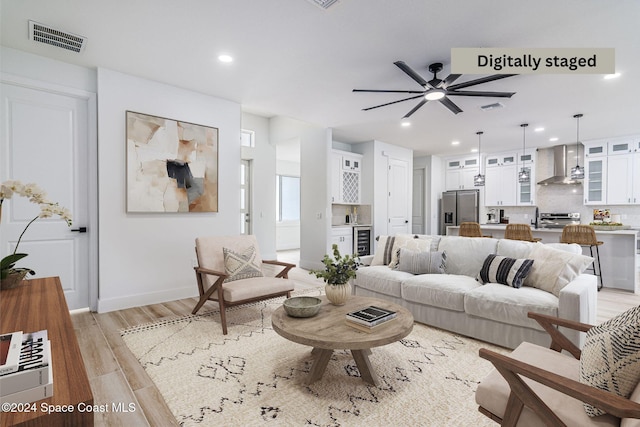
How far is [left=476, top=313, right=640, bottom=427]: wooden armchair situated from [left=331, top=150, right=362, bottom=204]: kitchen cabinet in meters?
4.85

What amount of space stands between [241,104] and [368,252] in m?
3.99

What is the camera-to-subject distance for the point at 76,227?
349 centimetres

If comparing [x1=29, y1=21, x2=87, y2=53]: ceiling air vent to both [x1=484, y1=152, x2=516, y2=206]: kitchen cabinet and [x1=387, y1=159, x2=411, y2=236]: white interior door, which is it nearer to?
[x1=387, y1=159, x2=411, y2=236]: white interior door

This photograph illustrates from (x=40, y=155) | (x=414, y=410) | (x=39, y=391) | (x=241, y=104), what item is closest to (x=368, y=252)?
(x=241, y=104)

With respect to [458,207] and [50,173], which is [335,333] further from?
[458,207]

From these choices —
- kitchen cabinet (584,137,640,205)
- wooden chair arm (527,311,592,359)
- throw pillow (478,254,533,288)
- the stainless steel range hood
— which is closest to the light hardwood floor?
throw pillow (478,254,533,288)

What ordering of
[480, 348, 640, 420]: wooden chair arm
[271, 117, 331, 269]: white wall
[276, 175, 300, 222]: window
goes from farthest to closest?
[276, 175, 300, 222]: window → [271, 117, 331, 269]: white wall → [480, 348, 640, 420]: wooden chair arm

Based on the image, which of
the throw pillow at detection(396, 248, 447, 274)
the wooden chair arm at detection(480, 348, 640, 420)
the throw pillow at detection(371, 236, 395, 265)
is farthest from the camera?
the throw pillow at detection(371, 236, 395, 265)

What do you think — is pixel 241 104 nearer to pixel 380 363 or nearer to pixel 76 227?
pixel 76 227

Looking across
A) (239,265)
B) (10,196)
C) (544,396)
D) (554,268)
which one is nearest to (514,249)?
(554,268)

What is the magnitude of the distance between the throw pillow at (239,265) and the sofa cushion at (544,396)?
8.22 feet

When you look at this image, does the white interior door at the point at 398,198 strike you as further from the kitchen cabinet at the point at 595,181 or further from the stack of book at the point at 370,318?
the stack of book at the point at 370,318

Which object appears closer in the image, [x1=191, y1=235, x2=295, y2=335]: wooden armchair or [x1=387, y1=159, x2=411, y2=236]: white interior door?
[x1=191, y1=235, x2=295, y2=335]: wooden armchair

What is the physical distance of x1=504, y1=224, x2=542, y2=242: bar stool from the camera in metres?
4.99
